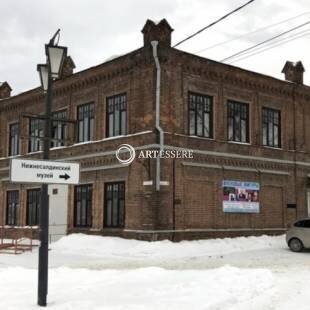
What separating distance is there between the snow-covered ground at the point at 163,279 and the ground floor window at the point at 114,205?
1.69 meters

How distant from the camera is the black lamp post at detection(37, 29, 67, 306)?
1001 cm

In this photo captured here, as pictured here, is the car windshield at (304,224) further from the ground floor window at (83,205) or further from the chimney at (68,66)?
the chimney at (68,66)

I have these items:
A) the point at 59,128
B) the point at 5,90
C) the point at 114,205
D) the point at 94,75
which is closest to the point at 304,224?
the point at 114,205

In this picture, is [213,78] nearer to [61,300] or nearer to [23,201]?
[23,201]

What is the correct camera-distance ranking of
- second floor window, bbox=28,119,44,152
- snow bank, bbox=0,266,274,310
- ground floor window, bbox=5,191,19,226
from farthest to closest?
1. ground floor window, bbox=5,191,19,226
2. second floor window, bbox=28,119,44,152
3. snow bank, bbox=0,266,274,310

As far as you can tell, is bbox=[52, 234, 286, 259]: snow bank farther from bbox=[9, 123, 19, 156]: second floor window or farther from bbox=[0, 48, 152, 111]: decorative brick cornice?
bbox=[9, 123, 19, 156]: second floor window

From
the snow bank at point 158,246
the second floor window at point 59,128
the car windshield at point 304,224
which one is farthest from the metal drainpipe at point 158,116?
the second floor window at point 59,128

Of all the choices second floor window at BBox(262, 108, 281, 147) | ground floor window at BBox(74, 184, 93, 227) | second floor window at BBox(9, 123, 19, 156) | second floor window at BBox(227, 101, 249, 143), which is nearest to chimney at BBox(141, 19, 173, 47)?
second floor window at BBox(227, 101, 249, 143)

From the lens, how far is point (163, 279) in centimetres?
1294

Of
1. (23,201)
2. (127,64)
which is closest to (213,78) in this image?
(127,64)

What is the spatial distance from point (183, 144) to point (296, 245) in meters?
6.01

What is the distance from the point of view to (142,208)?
22.3 m

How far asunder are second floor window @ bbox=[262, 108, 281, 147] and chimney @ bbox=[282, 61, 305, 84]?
2380 mm

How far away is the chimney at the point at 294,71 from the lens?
94.3 feet
